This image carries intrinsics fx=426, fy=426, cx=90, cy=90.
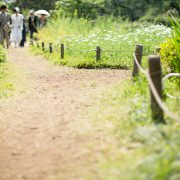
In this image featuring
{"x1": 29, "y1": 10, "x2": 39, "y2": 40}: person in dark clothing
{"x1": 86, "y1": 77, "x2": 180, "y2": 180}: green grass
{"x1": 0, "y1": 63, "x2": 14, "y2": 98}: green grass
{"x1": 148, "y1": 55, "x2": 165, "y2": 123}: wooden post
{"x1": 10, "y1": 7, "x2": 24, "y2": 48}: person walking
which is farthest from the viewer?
{"x1": 29, "y1": 10, "x2": 39, "y2": 40}: person in dark clothing

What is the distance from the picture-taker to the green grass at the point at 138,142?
410cm

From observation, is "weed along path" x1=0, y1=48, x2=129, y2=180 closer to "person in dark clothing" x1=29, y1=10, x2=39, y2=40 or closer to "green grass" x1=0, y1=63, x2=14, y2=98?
"green grass" x1=0, y1=63, x2=14, y2=98

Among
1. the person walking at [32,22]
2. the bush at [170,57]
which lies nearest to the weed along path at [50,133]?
the bush at [170,57]

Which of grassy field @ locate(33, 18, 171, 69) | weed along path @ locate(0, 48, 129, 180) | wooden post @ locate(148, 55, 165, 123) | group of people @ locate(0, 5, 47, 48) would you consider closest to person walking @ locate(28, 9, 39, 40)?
group of people @ locate(0, 5, 47, 48)

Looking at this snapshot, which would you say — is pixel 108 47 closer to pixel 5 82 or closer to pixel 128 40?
pixel 128 40

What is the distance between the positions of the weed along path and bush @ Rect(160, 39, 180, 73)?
1383mm

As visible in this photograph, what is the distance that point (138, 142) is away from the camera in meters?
5.06

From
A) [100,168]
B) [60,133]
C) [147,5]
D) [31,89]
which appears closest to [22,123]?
[60,133]

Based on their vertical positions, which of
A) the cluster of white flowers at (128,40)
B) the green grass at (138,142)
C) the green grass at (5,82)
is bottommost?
the green grass at (5,82)

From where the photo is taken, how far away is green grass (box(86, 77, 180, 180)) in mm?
4098

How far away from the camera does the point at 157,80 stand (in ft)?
18.5

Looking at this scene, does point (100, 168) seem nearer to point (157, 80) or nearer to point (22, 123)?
point (157, 80)

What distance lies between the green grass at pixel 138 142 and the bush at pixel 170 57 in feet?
5.30

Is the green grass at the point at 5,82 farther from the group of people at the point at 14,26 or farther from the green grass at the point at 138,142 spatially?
the group of people at the point at 14,26
